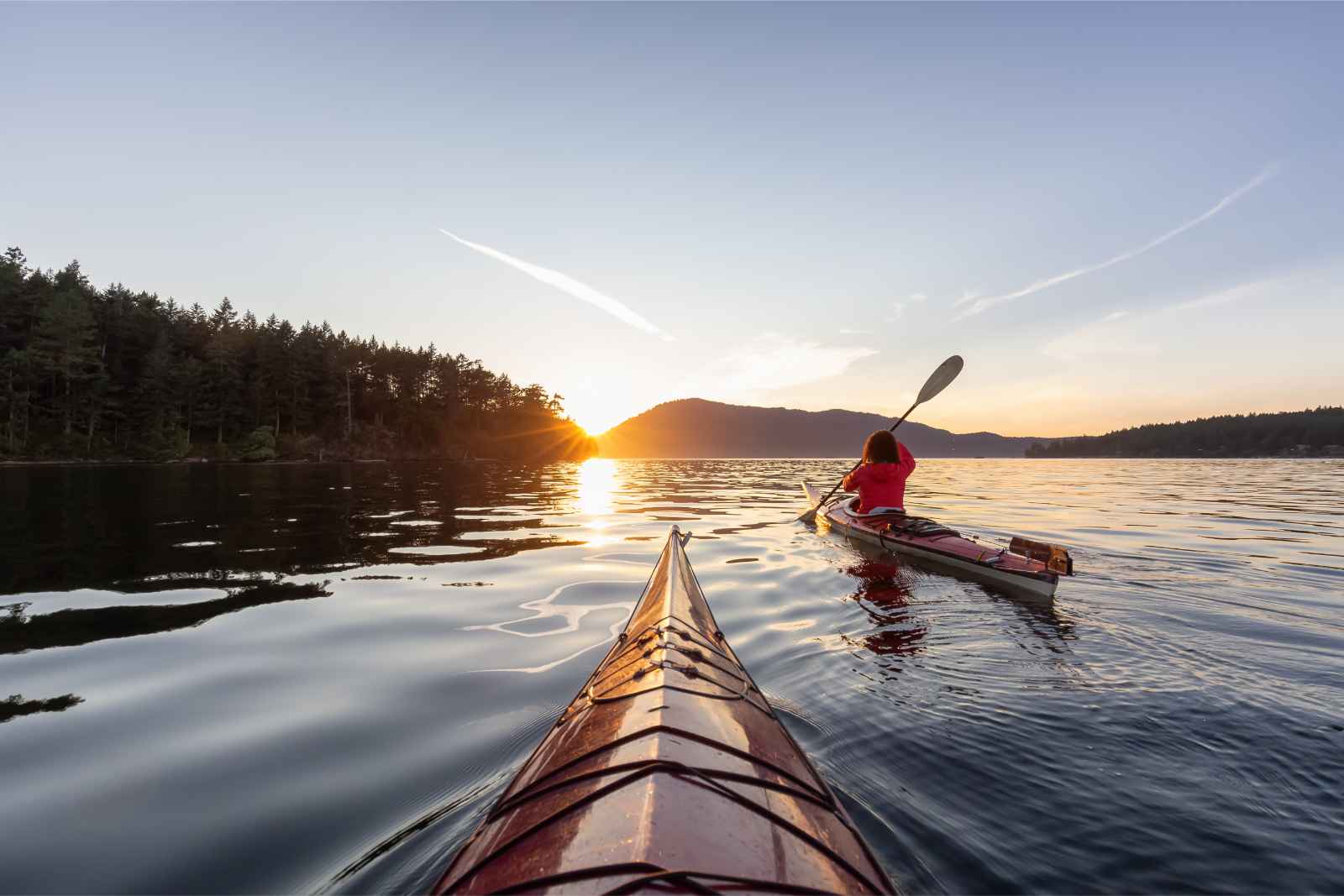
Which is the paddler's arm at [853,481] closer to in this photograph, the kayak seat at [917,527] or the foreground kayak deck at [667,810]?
the kayak seat at [917,527]

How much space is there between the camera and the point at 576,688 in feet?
16.1

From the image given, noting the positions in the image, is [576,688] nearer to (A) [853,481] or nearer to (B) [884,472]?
(B) [884,472]

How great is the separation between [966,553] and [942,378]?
7.33 metres

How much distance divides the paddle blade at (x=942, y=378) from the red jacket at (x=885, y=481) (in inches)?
162

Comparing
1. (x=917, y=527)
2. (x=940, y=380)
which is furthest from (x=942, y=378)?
(x=917, y=527)

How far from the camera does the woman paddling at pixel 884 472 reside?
1095 cm

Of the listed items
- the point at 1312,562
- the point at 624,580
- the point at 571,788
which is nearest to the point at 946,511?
the point at 1312,562

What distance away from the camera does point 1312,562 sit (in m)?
9.65

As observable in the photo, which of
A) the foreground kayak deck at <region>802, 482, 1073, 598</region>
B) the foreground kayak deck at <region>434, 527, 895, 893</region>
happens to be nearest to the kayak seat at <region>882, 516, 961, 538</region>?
the foreground kayak deck at <region>802, 482, 1073, 598</region>

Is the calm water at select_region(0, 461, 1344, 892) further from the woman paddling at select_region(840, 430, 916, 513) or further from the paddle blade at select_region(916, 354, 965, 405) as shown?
the paddle blade at select_region(916, 354, 965, 405)

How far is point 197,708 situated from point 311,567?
5.45 meters

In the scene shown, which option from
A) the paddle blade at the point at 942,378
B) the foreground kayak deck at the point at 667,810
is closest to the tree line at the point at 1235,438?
the paddle blade at the point at 942,378

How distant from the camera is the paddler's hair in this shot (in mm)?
10875

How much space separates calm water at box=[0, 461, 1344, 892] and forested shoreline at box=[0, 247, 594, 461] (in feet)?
195
